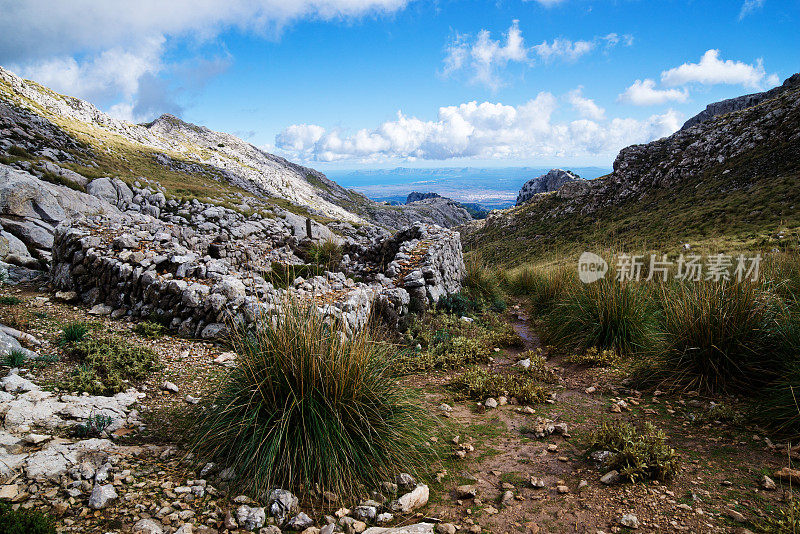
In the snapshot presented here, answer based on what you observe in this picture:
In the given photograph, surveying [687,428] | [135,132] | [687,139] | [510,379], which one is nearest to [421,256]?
[510,379]

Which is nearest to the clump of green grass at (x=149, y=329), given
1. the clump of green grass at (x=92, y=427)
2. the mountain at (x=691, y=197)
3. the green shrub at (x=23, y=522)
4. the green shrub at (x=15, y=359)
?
the green shrub at (x=15, y=359)

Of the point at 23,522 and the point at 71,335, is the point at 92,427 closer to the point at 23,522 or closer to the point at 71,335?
the point at 23,522

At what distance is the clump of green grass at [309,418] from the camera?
11.3 feet

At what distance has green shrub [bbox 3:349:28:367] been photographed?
5.23 metres

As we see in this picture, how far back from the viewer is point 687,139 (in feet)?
150

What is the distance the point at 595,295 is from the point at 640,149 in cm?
5446

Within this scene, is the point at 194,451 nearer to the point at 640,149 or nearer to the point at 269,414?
the point at 269,414

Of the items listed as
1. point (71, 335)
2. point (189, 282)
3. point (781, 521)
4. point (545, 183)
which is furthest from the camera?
point (545, 183)

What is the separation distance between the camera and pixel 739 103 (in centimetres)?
9806

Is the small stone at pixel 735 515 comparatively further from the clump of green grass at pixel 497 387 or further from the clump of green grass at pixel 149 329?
the clump of green grass at pixel 149 329

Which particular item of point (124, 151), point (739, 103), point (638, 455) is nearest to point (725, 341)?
point (638, 455)

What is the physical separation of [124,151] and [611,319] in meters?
72.0

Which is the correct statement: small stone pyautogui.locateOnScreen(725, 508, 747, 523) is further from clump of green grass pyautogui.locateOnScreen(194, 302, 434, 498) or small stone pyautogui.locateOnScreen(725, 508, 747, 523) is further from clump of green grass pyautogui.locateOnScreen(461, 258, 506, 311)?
clump of green grass pyautogui.locateOnScreen(461, 258, 506, 311)

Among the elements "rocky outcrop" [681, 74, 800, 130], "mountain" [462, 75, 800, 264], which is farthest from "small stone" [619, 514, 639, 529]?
"rocky outcrop" [681, 74, 800, 130]
